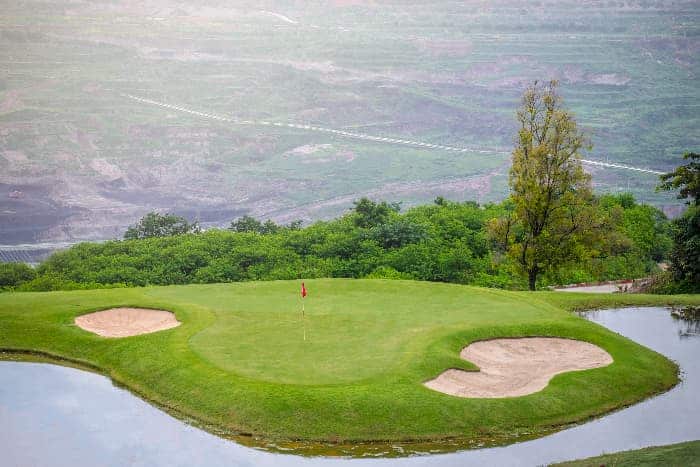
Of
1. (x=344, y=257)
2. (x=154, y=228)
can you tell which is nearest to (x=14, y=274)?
(x=154, y=228)

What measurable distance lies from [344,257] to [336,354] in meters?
18.5

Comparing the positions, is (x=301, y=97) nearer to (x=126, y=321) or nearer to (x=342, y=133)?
(x=342, y=133)

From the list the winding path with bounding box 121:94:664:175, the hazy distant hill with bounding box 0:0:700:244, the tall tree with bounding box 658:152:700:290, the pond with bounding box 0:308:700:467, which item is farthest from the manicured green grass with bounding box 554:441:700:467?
the winding path with bounding box 121:94:664:175

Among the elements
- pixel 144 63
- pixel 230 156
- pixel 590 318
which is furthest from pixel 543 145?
pixel 144 63

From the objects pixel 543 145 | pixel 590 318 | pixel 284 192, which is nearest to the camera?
pixel 590 318

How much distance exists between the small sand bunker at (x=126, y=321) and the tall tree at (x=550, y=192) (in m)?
14.6

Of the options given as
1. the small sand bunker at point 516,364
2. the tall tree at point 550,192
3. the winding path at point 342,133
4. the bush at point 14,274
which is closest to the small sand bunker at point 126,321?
the small sand bunker at point 516,364

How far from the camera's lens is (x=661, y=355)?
24.4 meters

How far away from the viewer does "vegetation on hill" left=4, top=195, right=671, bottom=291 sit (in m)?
37.9

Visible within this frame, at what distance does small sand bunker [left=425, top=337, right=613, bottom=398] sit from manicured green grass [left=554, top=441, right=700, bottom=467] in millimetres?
3680

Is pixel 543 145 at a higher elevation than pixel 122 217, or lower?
higher

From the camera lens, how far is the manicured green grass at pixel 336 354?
19.7 metres

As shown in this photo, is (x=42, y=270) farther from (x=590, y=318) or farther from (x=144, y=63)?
(x=144, y=63)

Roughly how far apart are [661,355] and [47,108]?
96844mm
